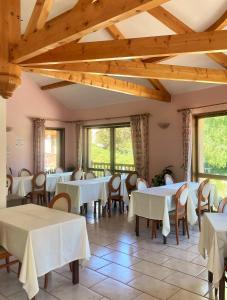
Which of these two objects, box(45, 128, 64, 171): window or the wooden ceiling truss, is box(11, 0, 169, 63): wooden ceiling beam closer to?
the wooden ceiling truss

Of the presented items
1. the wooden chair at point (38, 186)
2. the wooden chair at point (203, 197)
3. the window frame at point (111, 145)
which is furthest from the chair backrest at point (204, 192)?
the wooden chair at point (38, 186)

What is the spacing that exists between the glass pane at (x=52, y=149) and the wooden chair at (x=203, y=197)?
553 centimetres

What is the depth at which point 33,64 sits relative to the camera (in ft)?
11.0

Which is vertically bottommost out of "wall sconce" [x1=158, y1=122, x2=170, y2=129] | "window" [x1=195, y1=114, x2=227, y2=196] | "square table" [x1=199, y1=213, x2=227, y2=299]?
"square table" [x1=199, y1=213, x2=227, y2=299]

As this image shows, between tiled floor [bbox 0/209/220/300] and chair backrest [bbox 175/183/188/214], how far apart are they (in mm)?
521

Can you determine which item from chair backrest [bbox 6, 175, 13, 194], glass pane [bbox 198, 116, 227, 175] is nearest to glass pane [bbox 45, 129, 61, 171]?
chair backrest [bbox 6, 175, 13, 194]

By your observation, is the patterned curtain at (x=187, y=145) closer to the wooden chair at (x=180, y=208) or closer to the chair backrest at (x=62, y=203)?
the wooden chair at (x=180, y=208)

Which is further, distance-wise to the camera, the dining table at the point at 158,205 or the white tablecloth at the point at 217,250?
the dining table at the point at 158,205

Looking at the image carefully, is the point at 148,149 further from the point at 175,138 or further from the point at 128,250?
the point at 128,250

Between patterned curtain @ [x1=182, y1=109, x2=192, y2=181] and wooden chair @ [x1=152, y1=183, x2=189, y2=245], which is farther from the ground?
patterned curtain @ [x1=182, y1=109, x2=192, y2=181]

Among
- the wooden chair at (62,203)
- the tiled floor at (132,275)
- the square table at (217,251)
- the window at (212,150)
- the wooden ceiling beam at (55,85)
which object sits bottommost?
the tiled floor at (132,275)

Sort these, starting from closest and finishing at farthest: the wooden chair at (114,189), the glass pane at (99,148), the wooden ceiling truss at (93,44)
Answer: the wooden ceiling truss at (93,44), the wooden chair at (114,189), the glass pane at (99,148)

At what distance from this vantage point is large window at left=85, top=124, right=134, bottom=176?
26.7 ft

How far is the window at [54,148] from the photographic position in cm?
903
